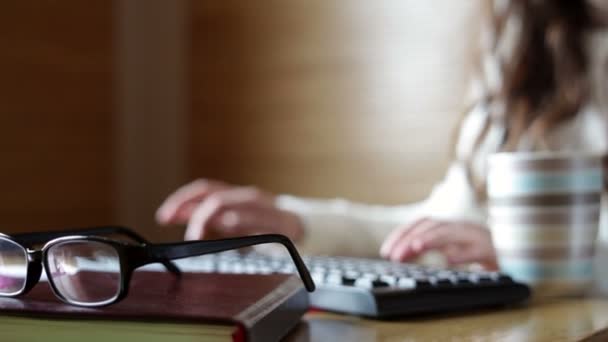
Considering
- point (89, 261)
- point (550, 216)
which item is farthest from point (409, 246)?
point (89, 261)

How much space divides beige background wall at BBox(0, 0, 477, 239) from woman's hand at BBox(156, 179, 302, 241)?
50 centimetres

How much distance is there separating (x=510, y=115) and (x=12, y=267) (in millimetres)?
858

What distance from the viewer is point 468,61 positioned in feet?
4.15

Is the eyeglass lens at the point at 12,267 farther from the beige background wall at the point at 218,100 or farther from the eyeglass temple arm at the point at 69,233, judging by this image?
the beige background wall at the point at 218,100

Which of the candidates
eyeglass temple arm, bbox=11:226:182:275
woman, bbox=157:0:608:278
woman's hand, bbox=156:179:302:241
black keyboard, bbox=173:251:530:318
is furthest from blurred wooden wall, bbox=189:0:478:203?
eyeglass temple arm, bbox=11:226:182:275

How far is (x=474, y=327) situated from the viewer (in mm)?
446

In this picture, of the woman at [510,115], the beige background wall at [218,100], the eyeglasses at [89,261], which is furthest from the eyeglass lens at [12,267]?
the beige background wall at [218,100]

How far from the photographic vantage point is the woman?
1046 millimetres

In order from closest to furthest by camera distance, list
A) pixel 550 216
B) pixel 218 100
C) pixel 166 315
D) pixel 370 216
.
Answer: pixel 166 315 < pixel 550 216 < pixel 370 216 < pixel 218 100

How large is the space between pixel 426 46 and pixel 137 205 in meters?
0.73

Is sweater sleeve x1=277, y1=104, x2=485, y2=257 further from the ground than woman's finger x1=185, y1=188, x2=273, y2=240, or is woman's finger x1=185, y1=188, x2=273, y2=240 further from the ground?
woman's finger x1=185, y1=188, x2=273, y2=240

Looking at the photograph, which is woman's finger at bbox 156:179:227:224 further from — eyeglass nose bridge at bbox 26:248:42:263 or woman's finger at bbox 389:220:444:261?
eyeglass nose bridge at bbox 26:248:42:263

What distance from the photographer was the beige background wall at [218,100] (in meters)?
1.33

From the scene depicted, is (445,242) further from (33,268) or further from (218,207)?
(33,268)
